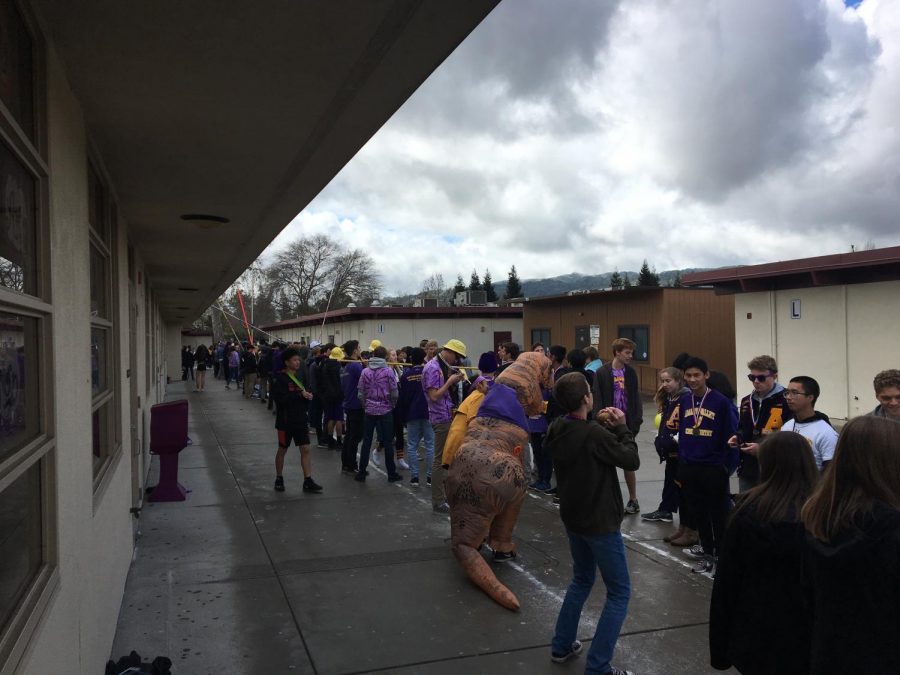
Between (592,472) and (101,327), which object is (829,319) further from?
(101,327)

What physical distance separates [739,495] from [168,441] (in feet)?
20.2

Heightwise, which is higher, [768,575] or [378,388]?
[378,388]

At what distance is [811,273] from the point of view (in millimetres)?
14047

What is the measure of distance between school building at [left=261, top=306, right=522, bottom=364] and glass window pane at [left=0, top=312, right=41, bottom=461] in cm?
2507

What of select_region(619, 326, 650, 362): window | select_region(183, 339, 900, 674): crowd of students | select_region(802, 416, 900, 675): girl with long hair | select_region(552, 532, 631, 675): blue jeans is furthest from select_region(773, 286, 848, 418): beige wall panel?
select_region(802, 416, 900, 675): girl with long hair

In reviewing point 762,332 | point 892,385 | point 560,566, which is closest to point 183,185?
point 560,566

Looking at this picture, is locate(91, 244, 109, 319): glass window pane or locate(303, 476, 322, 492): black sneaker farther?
locate(303, 476, 322, 492): black sneaker

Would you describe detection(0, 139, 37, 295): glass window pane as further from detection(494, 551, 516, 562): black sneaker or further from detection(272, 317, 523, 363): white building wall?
detection(272, 317, 523, 363): white building wall

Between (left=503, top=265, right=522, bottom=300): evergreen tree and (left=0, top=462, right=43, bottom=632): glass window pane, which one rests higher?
(left=503, top=265, right=522, bottom=300): evergreen tree

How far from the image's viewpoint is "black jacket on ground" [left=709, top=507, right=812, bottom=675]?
244 centimetres

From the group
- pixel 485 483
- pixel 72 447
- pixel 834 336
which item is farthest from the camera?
pixel 834 336

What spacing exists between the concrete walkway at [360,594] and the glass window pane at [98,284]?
2.05 meters

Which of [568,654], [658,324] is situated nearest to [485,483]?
[568,654]

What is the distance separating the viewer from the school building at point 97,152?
206cm
